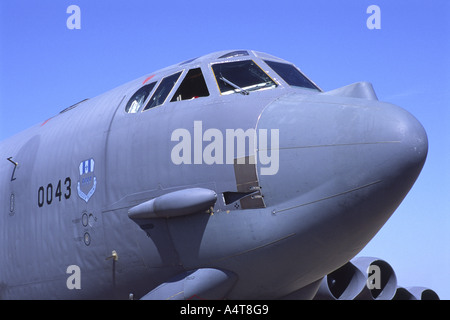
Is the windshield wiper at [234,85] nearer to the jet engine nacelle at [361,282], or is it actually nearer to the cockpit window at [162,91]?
the cockpit window at [162,91]

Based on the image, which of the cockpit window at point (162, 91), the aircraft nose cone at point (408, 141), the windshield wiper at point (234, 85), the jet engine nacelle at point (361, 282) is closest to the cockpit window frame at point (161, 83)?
the cockpit window at point (162, 91)

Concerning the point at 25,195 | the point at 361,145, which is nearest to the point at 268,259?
the point at 361,145

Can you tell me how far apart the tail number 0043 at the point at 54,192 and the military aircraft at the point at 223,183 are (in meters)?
0.04

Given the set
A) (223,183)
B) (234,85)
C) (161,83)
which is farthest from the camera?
(161,83)

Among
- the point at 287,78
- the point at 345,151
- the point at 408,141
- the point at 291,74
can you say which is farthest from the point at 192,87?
the point at 408,141

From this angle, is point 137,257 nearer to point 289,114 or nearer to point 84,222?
point 84,222

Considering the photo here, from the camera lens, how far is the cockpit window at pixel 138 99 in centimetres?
791

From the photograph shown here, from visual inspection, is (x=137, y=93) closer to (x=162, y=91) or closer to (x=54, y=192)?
(x=162, y=91)

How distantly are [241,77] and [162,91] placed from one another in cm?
106

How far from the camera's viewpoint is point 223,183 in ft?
21.4

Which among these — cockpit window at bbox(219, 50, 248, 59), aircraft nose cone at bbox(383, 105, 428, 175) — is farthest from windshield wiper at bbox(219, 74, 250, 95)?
aircraft nose cone at bbox(383, 105, 428, 175)

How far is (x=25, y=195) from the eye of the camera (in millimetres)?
9203

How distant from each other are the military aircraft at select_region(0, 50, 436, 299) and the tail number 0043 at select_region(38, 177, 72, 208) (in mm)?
43
